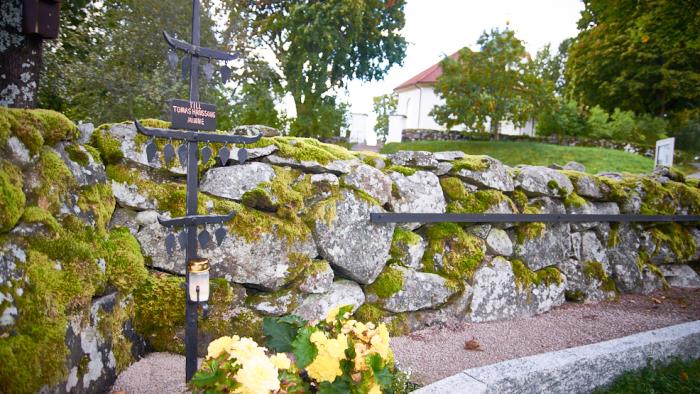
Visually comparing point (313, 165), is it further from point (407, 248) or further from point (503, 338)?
point (503, 338)

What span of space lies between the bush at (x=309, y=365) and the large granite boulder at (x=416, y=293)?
1.49 metres

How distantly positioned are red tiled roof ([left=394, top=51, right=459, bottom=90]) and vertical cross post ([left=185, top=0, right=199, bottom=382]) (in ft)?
94.3

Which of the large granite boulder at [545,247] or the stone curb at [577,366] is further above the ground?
the large granite boulder at [545,247]

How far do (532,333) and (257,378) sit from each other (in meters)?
3.23

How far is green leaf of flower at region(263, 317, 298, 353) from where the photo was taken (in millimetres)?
2400

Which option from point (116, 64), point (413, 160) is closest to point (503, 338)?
point (413, 160)

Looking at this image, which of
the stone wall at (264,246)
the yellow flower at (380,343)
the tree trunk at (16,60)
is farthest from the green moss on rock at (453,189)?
the tree trunk at (16,60)

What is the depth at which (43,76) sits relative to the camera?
7.46 meters

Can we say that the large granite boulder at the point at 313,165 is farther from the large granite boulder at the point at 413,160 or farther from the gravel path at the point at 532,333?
the gravel path at the point at 532,333

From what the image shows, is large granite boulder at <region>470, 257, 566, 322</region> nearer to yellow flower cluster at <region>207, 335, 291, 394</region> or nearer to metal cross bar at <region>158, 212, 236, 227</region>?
metal cross bar at <region>158, 212, 236, 227</region>

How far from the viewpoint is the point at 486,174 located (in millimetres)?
4664

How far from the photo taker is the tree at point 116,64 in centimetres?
808

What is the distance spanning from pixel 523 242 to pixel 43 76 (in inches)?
325

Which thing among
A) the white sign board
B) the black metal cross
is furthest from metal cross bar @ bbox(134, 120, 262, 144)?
the white sign board
